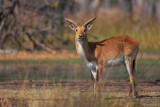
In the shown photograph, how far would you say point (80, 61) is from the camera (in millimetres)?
16891

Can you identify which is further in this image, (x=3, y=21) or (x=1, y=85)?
(x=3, y=21)

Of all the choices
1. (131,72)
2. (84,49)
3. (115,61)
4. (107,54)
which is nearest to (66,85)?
(84,49)

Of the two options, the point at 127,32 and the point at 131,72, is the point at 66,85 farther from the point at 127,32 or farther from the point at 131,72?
the point at 127,32

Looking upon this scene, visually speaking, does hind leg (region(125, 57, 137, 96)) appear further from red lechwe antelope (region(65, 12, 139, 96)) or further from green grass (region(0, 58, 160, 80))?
green grass (region(0, 58, 160, 80))

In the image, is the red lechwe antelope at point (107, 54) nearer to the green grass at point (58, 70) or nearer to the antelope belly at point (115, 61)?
the antelope belly at point (115, 61)

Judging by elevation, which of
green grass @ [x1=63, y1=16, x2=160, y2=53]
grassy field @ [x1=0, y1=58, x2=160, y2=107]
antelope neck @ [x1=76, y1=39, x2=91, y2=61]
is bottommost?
grassy field @ [x1=0, y1=58, x2=160, y2=107]

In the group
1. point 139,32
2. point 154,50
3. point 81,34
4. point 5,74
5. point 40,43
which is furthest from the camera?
point 139,32

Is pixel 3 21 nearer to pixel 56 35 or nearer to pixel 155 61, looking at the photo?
pixel 56 35

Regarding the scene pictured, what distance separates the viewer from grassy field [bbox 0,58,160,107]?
761 centimetres

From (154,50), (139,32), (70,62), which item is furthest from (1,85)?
(139,32)

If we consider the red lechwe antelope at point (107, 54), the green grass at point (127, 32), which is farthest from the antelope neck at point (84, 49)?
the green grass at point (127, 32)

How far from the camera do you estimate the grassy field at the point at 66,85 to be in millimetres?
7609

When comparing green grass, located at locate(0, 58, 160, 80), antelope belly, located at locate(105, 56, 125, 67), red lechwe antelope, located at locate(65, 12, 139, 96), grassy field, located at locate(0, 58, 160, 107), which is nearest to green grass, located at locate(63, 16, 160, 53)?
green grass, located at locate(0, 58, 160, 80)

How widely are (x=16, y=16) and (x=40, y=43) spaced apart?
1793mm
